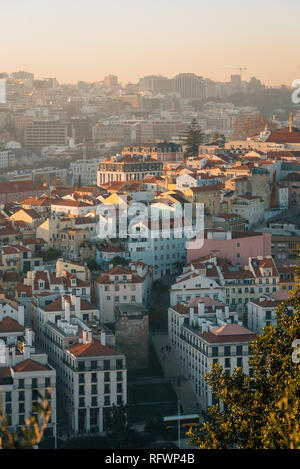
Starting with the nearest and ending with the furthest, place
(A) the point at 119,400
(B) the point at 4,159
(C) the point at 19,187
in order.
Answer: (A) the point at 119,400
(C) the point at 19,187
(B) the point at 4,159

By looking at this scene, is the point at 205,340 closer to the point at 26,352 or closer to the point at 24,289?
the point at 26,352

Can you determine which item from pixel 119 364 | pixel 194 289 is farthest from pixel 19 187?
pixel 119 364

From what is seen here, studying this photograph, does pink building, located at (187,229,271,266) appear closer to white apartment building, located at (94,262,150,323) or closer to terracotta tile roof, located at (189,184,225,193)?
white apartment building, located at (94,262,150,323)

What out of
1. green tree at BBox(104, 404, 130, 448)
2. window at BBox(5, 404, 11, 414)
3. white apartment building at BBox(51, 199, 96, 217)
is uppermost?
white apartment building at BBox(51, 199, 96, 217)

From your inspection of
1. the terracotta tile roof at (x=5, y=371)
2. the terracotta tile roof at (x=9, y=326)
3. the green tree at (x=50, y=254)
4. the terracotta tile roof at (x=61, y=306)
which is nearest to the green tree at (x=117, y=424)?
the terracotta tile roof at (x=5, y=371)

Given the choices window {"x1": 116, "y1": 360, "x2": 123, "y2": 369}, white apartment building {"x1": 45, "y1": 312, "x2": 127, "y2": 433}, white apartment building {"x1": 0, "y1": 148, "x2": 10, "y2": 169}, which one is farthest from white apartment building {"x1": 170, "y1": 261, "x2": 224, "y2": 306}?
white apartment building {"x1": 0, "y1": 148, "x2": 10, "y2": 169}

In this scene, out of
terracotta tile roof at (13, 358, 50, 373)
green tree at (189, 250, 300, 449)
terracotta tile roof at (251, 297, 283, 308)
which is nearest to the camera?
green tree at (189, 250, 300, 449)

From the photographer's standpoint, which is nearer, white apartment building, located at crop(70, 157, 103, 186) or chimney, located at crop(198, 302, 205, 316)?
chimney, located at crop(198, 302, 205, 316)

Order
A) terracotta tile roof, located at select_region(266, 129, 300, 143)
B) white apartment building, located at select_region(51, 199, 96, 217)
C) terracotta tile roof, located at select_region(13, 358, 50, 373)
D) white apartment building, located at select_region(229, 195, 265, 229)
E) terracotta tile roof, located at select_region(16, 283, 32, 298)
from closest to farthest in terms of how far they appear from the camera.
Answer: terracotta tile roof, located at select_region(13, 358, 50, 373)
terracotta tile roof, located at select_region(16, 283, 32, 298)
white apartment building, located at select_region(229, 195, 265, 229)
white apartment building, located at select_region(51, 199, 96, 217)
terracotta tile roof, located at select_region(266, 129, 300, 143)
